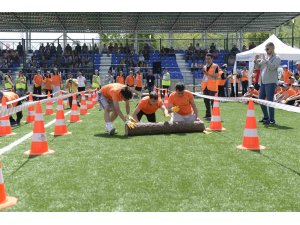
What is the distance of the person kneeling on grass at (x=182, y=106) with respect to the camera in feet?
31.1

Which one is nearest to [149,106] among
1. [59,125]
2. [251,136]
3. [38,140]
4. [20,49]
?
[59,125]

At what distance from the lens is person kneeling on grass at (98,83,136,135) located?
8.75 metres

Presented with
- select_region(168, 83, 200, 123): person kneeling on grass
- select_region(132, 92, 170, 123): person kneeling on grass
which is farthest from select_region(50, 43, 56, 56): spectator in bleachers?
select_region(168, 83, 200, 123): person kneeling on grass

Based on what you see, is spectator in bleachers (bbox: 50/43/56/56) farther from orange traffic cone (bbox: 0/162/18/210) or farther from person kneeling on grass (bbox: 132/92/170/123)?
orange traffic cone (bbox: 0/162/18/210)

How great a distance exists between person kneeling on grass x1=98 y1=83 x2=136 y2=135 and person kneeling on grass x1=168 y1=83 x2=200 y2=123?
3.61 ft

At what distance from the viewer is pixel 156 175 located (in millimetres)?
5418

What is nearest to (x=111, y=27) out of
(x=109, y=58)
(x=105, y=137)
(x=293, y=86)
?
(x=109, y=58)

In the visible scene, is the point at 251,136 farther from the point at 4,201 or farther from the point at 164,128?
the point at 4,201

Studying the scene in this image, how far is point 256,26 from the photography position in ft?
137

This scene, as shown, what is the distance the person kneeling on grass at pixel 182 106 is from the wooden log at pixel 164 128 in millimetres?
345

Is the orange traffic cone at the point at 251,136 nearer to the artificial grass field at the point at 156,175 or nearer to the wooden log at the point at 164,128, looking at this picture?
the artificial grass field at the point at 156,175

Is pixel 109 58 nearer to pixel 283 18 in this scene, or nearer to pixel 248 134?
pixel 283 18

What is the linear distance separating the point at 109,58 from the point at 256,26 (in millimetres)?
16364
